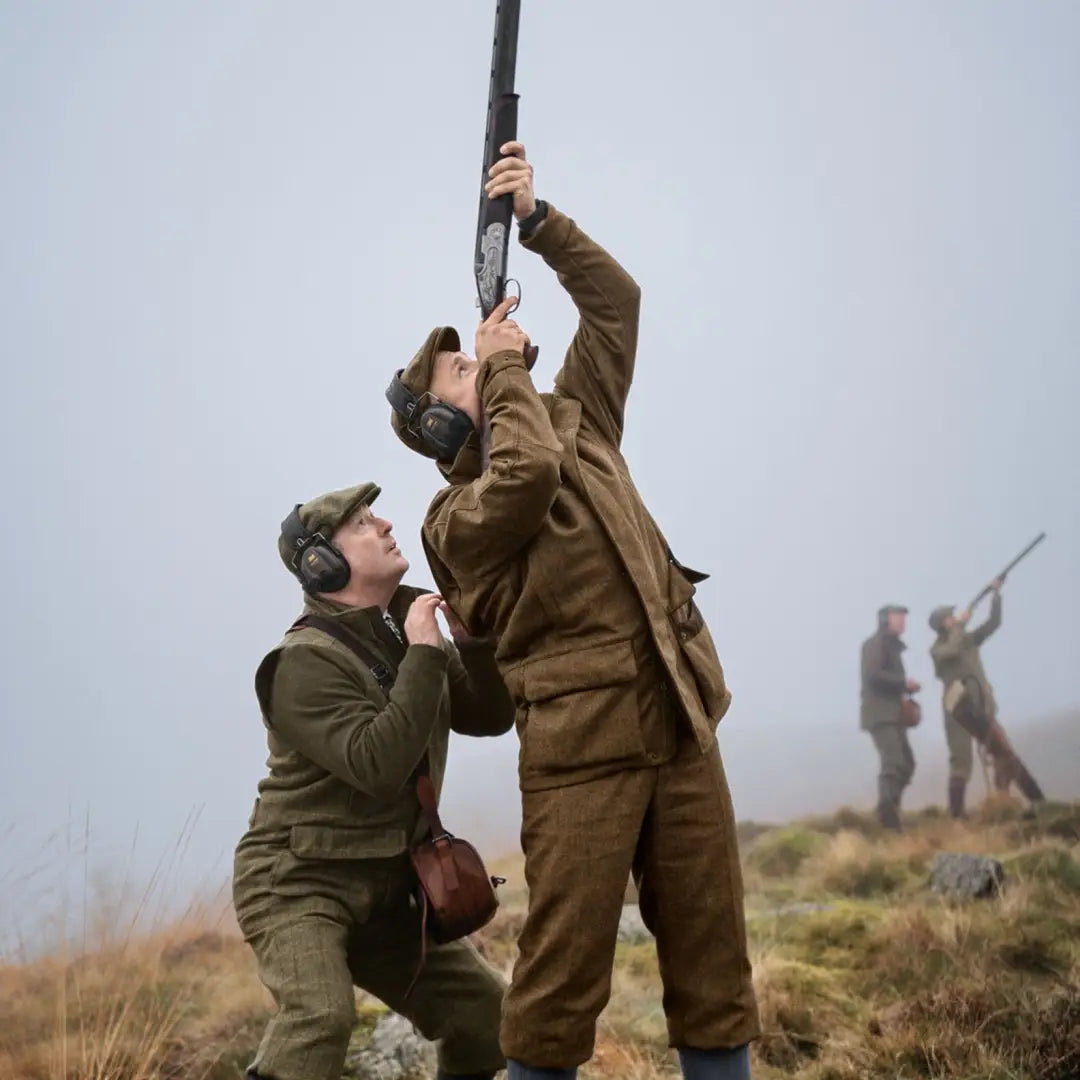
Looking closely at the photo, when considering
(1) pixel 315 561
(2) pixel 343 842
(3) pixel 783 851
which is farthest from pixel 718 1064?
(3) pixel 783 851

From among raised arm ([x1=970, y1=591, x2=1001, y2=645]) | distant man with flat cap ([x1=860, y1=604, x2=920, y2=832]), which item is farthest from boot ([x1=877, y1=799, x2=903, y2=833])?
raised arm ([x1=970, y1=591, x2=1001, y2=645])

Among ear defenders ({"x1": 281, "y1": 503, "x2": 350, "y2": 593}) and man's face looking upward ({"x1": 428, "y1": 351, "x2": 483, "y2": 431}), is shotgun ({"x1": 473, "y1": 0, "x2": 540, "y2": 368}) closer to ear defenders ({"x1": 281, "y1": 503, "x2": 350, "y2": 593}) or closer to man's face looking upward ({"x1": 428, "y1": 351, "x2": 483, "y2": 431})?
man's face looking upward ({"x1": 428, "y1": 351, "x2": 483, "y2": 431})

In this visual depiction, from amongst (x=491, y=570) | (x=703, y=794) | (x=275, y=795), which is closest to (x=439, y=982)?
(x=275, y=795)

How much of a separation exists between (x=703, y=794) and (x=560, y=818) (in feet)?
1.07

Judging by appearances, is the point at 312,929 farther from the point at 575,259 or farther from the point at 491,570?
the point at 575,259

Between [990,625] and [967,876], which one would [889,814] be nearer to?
[990,625]

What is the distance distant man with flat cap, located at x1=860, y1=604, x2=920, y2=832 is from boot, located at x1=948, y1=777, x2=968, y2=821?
0.34 m

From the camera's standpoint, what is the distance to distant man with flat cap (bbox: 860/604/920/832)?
32.5ft

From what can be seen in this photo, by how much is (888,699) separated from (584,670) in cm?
782

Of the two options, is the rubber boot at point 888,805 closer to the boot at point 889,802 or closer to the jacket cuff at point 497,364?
the boot at point 889,802

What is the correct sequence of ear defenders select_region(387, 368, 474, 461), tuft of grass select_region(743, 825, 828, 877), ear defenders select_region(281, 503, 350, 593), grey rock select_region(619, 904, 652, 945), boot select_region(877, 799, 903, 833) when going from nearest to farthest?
ear defenders select_region(387, 368, 474, 461) → ear defenders select_region(281, 503, 350, 593) → grey rock select_region(619, 904, 652, 945) → tuft of grass select_region(743, 825, 828, 877) → boot select_region(877, 799, 903, 833)

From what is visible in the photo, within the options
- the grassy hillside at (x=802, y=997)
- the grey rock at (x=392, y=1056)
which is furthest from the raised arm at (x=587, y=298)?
the grey rock at (x=392, y=1056)

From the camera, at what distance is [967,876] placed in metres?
6.65

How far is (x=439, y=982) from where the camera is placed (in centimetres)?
326
